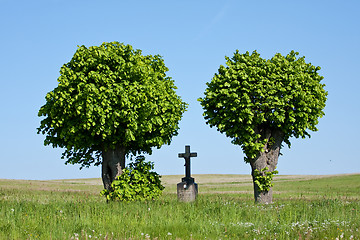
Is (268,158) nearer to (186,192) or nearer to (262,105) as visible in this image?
(262,105)

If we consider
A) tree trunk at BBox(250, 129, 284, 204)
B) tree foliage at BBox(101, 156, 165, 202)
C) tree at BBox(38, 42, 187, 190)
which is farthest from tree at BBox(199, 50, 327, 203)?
tree foliage at BBox(101, 156, 165, 202)

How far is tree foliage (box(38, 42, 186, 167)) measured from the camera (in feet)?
67.2

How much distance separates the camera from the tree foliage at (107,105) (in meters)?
20.5

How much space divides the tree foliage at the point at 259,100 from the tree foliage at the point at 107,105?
311 centimetres

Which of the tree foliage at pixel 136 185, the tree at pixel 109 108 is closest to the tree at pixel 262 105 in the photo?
the tree at pixel 109 108

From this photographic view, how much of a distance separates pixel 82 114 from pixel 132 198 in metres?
5.73

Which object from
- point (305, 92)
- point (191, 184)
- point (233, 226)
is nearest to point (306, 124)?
point (305, 92)

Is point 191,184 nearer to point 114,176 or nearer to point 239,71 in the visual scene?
point 114,176

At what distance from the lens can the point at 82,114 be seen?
20203mm

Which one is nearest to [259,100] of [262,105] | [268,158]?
[262,105]

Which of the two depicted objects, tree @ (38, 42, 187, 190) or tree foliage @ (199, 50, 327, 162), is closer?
tree @ (38, 42, 187, 190)

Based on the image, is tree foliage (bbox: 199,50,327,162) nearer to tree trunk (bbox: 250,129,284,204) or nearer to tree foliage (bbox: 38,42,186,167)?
tree trunk (bbox: 250,129,284,204)

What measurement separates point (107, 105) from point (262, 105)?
9.26 m

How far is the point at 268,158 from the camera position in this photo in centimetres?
2347
